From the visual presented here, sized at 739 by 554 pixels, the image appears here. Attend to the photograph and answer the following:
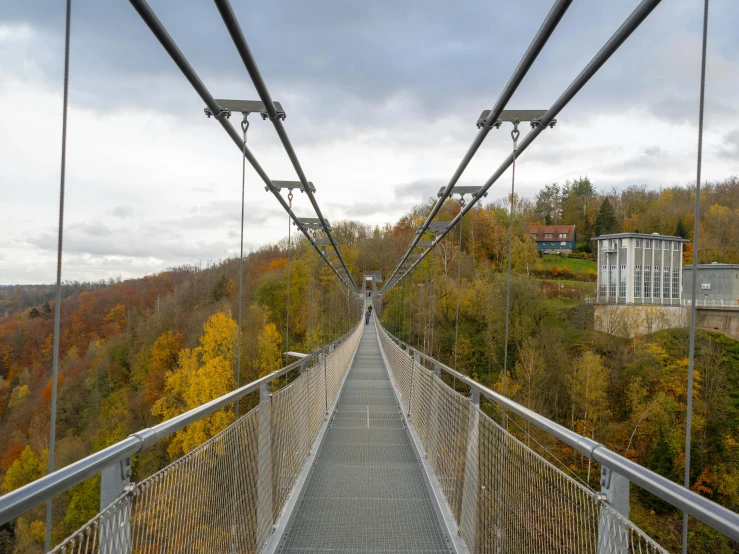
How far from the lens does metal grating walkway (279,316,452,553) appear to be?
249cm

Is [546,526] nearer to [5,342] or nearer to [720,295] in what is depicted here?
[5,342]

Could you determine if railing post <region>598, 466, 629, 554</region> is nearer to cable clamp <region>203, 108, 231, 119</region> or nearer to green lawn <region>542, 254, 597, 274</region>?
cable clamp <region>203, 108, 231, 119</region>

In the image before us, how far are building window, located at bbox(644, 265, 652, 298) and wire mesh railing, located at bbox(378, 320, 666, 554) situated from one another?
79.6ft

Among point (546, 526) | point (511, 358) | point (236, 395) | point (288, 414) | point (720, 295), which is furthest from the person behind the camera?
point (511, 358)

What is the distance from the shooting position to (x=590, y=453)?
3.80 ft

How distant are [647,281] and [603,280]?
6.42ft

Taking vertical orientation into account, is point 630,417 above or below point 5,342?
below

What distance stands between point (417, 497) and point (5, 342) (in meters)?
7.19

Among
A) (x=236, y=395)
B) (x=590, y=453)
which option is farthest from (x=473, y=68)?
(x=590, y=453)

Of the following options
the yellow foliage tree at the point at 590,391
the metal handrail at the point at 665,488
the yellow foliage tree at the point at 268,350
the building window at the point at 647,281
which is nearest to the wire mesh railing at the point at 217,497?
the metal handrail at the point at 665,488

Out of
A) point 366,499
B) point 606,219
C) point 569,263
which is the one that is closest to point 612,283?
point 606,219

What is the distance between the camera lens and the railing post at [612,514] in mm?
1066

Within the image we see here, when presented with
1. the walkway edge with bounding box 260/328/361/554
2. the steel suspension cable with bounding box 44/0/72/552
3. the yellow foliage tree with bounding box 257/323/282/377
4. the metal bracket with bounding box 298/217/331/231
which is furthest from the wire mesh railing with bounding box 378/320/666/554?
the yellow foliage tree with bounding box 257/323/282/377

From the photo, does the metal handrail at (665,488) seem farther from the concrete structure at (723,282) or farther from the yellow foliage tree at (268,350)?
the concrete structure at (723,282)
